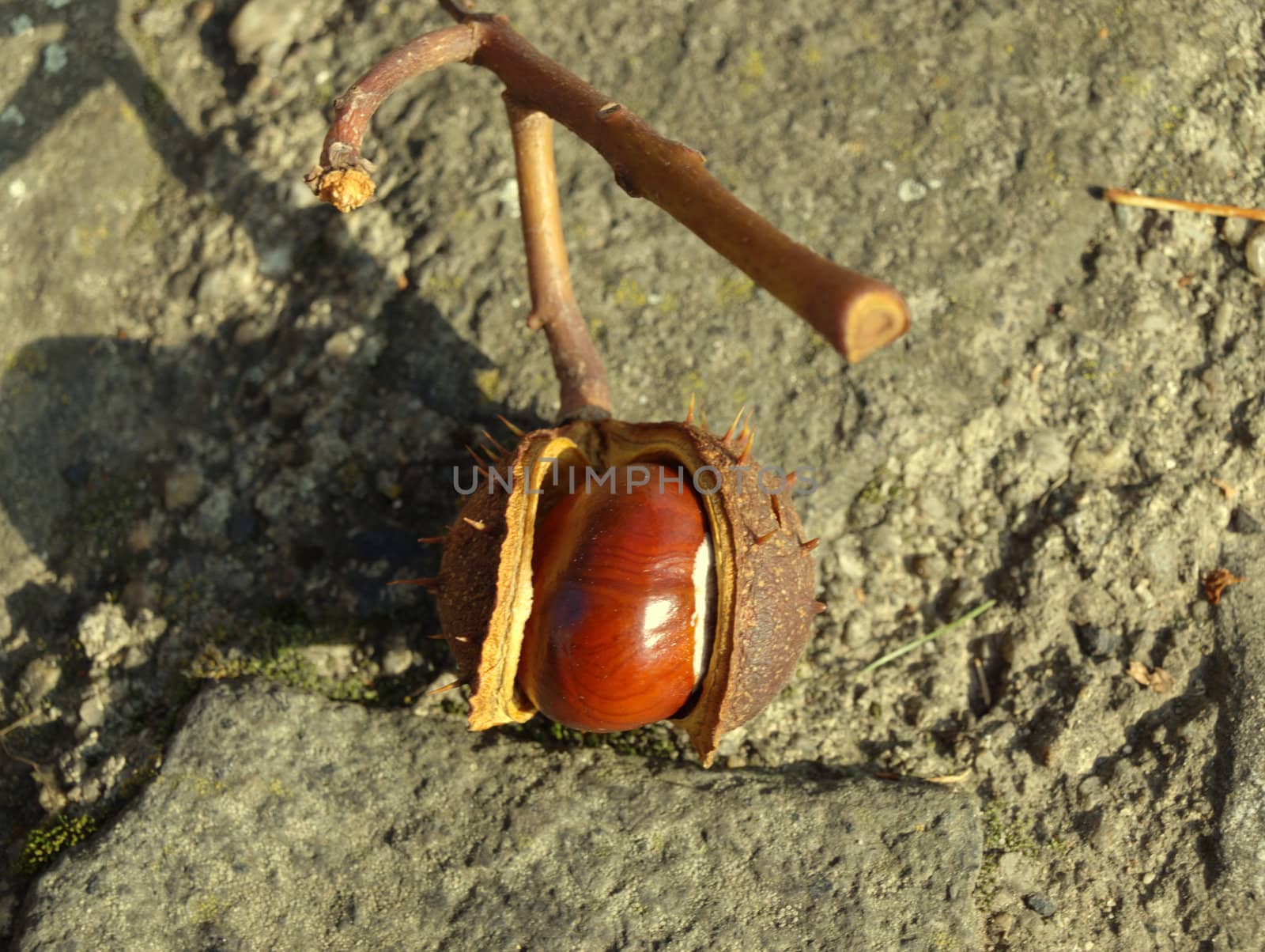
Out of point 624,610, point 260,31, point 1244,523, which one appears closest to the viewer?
point 624,610

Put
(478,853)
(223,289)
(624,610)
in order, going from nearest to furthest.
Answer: (624,610) < (478,853) < (223,289)

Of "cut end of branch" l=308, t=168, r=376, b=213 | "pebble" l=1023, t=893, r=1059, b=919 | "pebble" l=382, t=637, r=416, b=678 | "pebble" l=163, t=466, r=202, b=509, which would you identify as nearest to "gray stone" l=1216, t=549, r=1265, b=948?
"pebble" l=1023, t=893, r=1059, b=919

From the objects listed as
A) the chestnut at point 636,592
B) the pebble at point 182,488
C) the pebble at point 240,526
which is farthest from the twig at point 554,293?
the pebble at point 182,488

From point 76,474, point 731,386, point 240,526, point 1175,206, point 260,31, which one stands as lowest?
point 1175,206

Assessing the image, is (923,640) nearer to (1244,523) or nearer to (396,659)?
(1244,523)

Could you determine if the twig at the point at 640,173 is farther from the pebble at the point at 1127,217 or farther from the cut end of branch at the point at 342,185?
the pebble at the point at 1127,217

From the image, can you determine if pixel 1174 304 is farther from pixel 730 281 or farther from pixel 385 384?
pixel 385 384

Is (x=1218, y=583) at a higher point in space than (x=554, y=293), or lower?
lower

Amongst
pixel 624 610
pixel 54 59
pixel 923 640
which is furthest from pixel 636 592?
pixel 54 59
